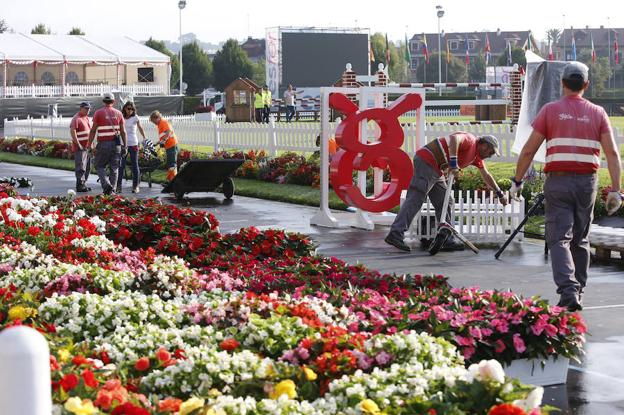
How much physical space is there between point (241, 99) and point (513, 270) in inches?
1790

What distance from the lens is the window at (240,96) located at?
184ft

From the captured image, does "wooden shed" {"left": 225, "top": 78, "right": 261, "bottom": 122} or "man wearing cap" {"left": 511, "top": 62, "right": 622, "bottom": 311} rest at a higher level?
"wooden shed" {"left": 225, "top": 78, "right": 261, "bottom": 122}

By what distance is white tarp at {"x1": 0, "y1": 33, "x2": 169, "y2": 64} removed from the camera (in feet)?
213

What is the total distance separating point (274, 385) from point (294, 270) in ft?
12.3

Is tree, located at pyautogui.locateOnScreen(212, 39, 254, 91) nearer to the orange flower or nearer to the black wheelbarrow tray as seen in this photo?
the black wheelbarrow tray

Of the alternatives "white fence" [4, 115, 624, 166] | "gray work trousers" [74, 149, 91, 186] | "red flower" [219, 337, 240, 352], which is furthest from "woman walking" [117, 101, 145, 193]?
"red flower" [219, 337, 240, 352]

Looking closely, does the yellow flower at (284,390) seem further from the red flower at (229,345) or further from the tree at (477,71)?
the tree at (477,71)

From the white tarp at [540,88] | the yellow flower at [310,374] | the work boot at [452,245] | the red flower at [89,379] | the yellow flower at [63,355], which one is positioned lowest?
the work boot at [452,245]

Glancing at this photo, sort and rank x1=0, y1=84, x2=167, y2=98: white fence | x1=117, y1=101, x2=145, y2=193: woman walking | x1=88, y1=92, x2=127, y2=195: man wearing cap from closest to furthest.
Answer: x1=88, y1=92, x2=127, y2=195: man wearing cap < x1=117, y1=101, x2=145, y2=193: woman walking < x1=0, y1=84, x2=167, y2=98: white fence

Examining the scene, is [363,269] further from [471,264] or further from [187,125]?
[187,125]

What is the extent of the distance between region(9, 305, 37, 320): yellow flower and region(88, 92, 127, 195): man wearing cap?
12.6m

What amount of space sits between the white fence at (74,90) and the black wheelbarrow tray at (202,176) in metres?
42.3

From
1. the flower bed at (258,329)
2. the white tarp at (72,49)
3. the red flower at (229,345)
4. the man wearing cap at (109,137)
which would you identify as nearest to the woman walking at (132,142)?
the man wearing cap at (109,137)

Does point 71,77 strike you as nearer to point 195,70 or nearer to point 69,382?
point 195,70
